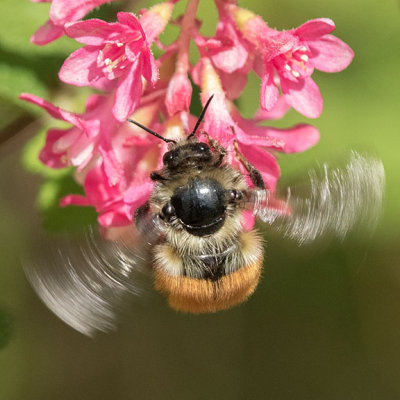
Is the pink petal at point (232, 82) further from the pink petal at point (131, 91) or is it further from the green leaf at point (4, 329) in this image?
the green leaf at point (4, 329)

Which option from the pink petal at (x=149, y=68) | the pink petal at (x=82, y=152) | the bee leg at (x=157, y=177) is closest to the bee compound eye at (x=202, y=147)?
the bee leg at (x=157, y=177)

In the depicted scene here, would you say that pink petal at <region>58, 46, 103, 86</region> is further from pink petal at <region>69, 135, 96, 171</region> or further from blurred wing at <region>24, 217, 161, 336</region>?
blurred wing at <region>24, 217, 161, 336</region>

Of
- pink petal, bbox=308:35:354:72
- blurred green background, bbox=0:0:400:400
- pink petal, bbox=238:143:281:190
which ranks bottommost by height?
blurred green background, bbox=0:0:400:400

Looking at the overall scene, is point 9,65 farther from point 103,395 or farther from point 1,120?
point 103,395

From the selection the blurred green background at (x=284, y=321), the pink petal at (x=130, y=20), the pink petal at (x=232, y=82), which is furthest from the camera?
the blurred green background at (x=284, y=321)

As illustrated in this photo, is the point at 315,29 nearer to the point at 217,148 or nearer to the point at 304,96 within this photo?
the point at 304,96

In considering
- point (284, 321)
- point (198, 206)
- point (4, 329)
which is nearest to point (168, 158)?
point (198, 206)

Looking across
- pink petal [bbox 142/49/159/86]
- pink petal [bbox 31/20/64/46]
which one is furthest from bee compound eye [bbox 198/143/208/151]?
pink petal [bbox 31/20/64/46]
